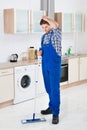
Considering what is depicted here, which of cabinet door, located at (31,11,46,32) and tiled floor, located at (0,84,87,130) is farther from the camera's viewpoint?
cabinet door, located at (31,11,46,32)

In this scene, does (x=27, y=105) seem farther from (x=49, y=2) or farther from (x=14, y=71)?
(x=49, y=2)

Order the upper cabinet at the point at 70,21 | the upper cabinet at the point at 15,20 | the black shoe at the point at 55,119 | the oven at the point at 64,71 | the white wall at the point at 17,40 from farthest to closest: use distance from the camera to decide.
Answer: the upper cabinet at the point at 70,21, the oven at the point at 64,71, the white wall at the point at 17,40, the upper cabinet at the point at 15,20, the black shoe at the point at 55,119

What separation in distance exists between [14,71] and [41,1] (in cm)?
208

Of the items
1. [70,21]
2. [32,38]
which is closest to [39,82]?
[32,38]

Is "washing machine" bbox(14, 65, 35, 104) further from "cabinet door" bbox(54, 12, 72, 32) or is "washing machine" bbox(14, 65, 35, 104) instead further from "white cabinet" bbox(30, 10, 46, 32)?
"cabinet door" bbox(54, 12, 72, 32)

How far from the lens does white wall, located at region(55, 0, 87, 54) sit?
6.82 meters

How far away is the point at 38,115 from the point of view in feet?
14.3

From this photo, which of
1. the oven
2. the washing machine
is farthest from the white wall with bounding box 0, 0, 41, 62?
the oven

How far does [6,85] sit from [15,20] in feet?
4.28

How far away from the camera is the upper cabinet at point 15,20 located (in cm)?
514

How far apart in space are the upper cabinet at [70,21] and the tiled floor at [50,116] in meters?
1.71

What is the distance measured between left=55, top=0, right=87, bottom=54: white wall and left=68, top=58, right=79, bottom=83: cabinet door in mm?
599

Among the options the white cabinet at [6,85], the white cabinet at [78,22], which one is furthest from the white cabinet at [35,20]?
the white cabinet at [78,22]

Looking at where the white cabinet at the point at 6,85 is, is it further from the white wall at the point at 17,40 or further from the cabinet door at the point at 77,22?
the cabinet door at the point at 77,22
